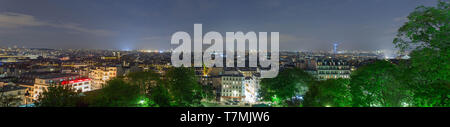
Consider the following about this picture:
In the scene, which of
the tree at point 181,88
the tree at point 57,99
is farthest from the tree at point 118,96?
the tree at point 181,88

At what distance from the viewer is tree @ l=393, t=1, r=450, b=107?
19.8 feet

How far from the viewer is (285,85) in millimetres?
23859

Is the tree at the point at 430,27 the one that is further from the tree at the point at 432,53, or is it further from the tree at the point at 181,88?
the tree at the point at 181,88

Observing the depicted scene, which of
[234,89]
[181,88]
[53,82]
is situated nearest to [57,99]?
[181,88]

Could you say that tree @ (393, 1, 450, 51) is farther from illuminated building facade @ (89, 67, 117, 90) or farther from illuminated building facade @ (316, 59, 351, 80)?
illuminated building facade @ (89, 67, 117, 90)

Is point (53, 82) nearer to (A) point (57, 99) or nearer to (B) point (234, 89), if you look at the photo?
(A) point (57, 99)

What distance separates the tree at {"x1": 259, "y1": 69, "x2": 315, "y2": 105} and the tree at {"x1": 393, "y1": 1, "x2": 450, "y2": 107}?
1669 centimetres
